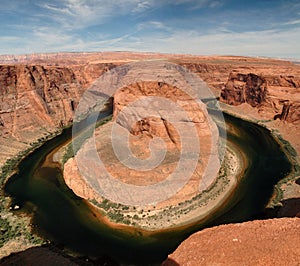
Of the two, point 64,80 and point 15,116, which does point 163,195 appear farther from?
point 64,80

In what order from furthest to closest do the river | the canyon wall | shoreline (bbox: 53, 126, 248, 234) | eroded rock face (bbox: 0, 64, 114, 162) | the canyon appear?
the canyon wall, eroded rock face (bbox: 0, 64, 114, 162), the canyon, shoreline (bbox: 53, 126, 248, 234), the river

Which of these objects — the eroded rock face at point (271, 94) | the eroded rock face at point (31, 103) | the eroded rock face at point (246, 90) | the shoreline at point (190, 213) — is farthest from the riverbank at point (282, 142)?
the eroded rock face at point (31, 103)

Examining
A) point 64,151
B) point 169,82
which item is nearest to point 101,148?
point 64,151

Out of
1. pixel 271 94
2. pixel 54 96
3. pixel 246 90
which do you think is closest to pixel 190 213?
pixel 271 94

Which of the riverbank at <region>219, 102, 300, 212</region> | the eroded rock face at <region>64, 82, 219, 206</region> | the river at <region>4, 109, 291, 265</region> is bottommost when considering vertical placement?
the river at <region>4, 109, 291, 265</region>

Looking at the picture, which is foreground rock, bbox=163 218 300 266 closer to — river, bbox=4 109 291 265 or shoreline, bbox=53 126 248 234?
river, bbox=4 109 291 265

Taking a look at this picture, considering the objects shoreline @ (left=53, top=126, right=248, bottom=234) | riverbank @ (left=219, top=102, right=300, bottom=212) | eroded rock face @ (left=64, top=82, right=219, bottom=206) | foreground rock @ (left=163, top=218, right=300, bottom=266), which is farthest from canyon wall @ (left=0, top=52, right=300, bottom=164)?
foreground rock @ (left=163, top=218, right=300, bottom=266)
